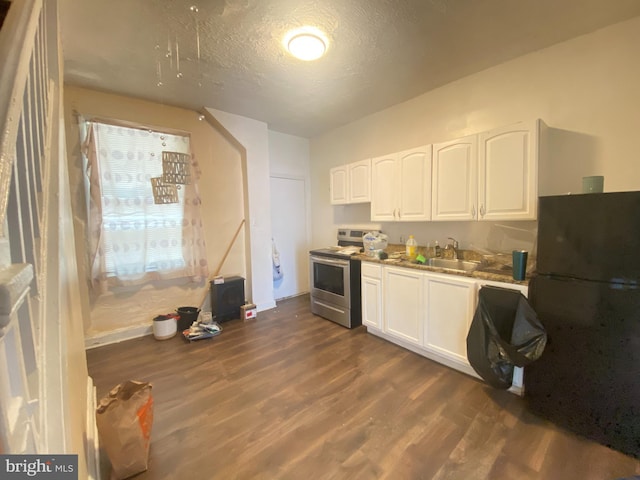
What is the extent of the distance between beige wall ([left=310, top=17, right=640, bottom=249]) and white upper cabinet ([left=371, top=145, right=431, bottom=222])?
0.38m

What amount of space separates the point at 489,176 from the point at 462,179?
0.72 ft

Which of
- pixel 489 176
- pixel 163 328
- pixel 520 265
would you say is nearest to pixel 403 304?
pixel 520 265

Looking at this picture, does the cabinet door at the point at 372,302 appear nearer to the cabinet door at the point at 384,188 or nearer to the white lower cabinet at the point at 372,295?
the white lower cabinet at the point at 372,295

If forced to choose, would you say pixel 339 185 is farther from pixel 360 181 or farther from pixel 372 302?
pixel 372 302

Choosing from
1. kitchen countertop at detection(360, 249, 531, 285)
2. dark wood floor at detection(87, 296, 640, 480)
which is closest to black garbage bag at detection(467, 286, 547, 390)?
kitchen countertop at detection(360, 249, 531, 285)

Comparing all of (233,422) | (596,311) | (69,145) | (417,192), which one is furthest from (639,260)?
(69,145)

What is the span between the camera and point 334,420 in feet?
5.79

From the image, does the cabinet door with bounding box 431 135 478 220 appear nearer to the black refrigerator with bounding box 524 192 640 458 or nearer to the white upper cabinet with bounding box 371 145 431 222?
the white upper cabinet with bounding box 371 145 431 222

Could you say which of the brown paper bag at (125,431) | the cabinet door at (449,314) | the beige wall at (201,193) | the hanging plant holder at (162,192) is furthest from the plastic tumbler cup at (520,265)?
the hanging plant holder at (162,192)

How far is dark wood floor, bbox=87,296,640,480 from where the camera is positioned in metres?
1.44

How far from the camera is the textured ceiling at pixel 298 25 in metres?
1.73

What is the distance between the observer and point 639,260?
142cm

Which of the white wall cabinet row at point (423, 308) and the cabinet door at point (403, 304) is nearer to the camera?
the white wall cabinet row at point (423, 308)

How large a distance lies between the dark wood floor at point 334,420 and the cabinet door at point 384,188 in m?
1.45
